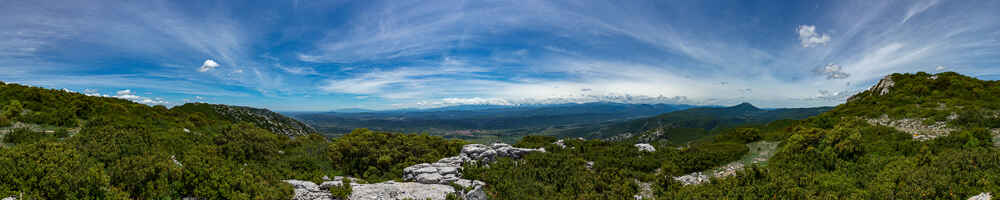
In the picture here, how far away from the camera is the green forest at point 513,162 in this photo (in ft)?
29.3

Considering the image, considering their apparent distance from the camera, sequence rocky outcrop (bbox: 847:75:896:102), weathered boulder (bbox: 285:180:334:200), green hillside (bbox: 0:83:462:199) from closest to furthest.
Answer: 1. green hillside (bbox: 0:83:462:199)
2. weathered boulder (bbox: 285:180:334:200)
3. rocky outcrop (bbox: 847:75:896:102)

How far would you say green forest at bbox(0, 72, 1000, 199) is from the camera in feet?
29.3

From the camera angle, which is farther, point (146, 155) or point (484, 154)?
point (484, 154)

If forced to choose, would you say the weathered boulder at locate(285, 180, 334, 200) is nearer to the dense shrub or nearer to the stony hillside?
the dense shrub

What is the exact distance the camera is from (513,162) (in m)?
21.3

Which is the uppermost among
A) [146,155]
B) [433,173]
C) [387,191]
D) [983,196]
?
[146,155]

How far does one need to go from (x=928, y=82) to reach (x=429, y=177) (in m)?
47.6

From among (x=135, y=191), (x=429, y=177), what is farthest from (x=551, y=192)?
(x=135, y=191)

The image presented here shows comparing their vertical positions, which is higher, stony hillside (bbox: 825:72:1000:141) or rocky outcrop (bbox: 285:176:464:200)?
stony hillside (bbox: 825:72:1000:141)

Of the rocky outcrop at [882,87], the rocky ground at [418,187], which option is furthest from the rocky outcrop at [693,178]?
the rocky outcrop at [882,87]

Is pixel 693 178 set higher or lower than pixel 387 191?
lower

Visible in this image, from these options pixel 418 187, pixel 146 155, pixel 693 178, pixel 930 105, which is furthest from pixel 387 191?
pixel 930 105

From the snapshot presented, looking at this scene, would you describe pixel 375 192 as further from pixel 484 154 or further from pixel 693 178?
pixel 693 178

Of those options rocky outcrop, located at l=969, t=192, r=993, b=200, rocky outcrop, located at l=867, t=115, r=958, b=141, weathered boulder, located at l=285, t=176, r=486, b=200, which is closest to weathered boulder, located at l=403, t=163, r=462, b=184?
weathered boulder, located at l=285, t=176, r=486, b=200
